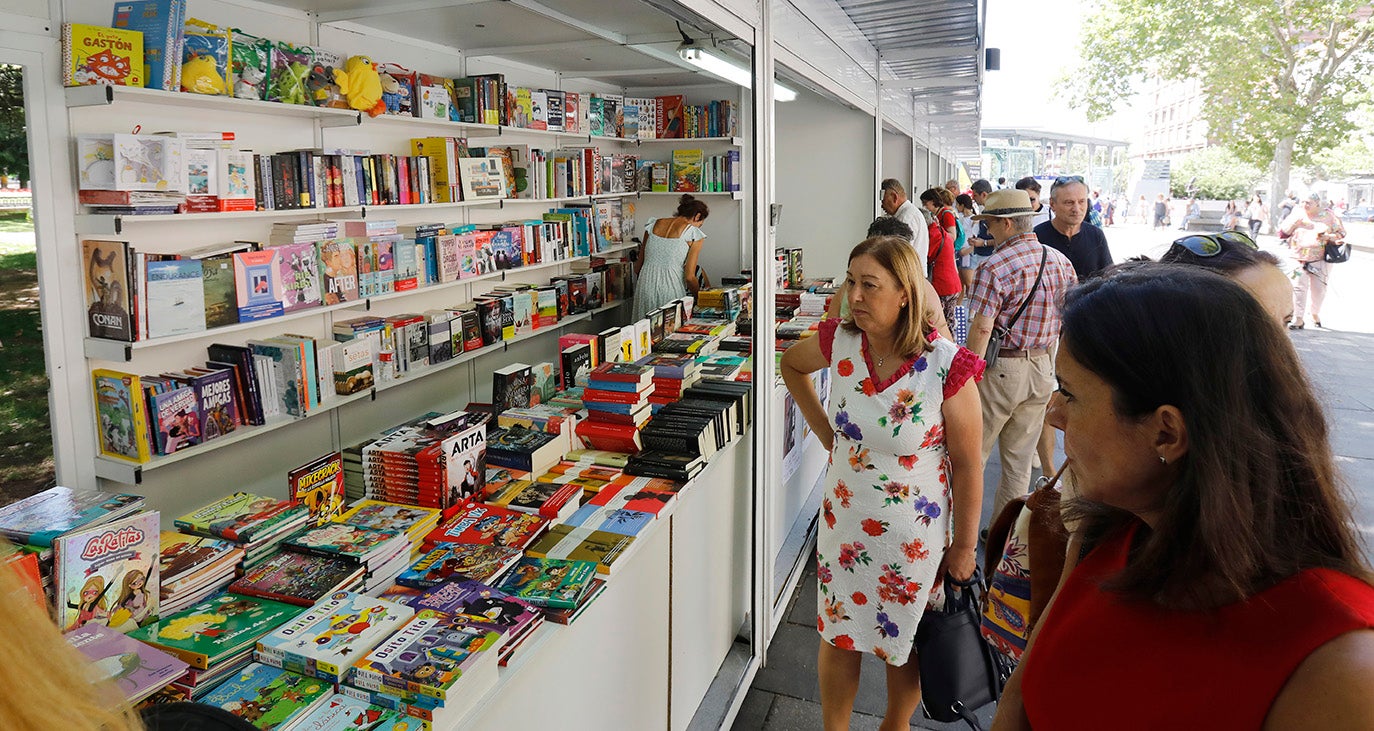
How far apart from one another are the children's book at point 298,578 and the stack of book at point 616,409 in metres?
1.15

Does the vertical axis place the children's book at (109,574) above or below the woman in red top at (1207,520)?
below

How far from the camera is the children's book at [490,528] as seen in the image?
2227mm

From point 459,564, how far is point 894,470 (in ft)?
4.14

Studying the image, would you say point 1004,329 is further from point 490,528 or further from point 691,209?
point 691,209

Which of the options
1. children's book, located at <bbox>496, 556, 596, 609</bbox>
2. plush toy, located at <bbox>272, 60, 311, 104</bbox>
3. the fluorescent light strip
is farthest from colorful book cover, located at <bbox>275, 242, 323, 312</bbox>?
children's book, located at <bbox>496, 556, 596, 609</bbox>

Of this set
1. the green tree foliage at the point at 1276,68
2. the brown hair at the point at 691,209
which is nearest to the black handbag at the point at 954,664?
the brown hair at the point at 691,209

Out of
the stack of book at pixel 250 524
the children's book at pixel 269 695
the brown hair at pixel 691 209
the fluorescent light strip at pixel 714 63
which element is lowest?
the children's book at pixel 269 695

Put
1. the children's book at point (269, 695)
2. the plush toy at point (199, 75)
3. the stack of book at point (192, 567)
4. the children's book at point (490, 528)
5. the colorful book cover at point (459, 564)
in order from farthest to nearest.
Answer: the plush toy at point (199, 75) < the children's book at point (490, 528) < the colorful book cover at point (459, 564) < the stack of book at point (192, 567) < the children's book at point (269, 695)

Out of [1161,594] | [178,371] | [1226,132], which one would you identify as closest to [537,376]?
[178,371]

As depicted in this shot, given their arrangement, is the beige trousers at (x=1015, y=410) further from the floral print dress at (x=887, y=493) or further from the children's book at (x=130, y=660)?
the children's book at (x=130, y=660)

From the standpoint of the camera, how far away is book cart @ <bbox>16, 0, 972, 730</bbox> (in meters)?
2.27

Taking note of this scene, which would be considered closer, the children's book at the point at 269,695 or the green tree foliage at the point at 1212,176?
the children's book at the point at 269,695

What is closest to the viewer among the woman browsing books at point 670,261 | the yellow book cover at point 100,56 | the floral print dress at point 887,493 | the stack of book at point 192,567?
the stack of book at point 192,567

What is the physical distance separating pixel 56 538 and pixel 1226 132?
18.6 metres
